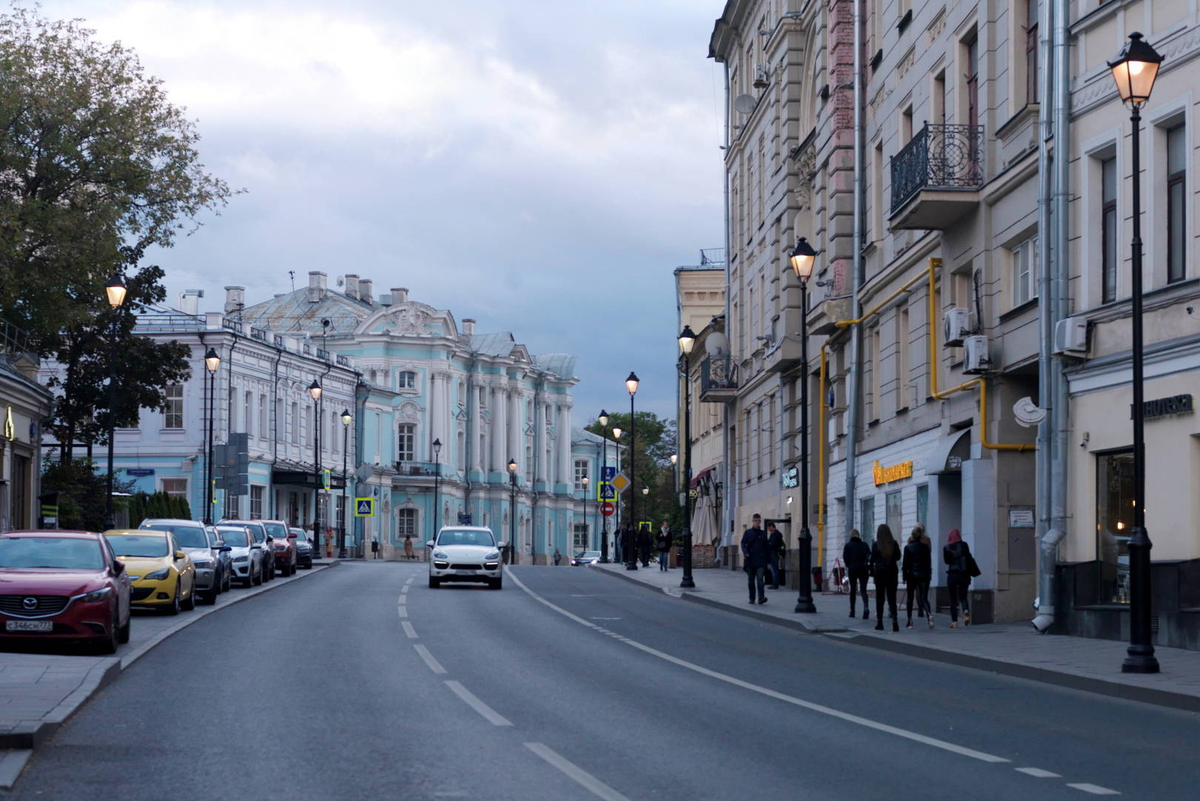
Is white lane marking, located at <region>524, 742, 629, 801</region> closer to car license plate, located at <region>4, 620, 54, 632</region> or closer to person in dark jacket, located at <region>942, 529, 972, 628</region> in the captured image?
car license plate, located at <region>4, 620, 54, 632</region>

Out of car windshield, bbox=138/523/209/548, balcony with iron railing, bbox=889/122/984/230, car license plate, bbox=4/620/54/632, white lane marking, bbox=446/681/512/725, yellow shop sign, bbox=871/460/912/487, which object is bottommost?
white lane marking, bbox=446/681/512/725

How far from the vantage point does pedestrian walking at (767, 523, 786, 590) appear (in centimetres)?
3381

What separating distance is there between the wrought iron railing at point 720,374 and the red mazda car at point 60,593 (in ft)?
118

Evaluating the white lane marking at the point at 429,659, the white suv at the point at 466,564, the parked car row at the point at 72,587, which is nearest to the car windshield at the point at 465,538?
the white suv at the point at 466,564

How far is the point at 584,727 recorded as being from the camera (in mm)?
12945

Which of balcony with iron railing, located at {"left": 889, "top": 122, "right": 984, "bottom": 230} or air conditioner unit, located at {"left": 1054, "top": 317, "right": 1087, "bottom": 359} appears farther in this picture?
balcony with iron railing, located at {"left": 889, "top": 122, "right": 984, "bottom": 230}

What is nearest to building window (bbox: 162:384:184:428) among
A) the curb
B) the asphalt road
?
the asphalt road

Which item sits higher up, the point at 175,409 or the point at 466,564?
the point at 175,409

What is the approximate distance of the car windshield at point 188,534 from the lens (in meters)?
32.8

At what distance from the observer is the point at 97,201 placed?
37.2 meters

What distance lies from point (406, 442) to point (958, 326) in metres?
83.2

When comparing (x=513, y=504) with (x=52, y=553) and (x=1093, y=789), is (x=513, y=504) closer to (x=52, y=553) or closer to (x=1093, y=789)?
(x=52, y=553)

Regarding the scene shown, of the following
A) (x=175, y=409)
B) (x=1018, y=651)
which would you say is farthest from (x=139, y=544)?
(x=175, y=409)

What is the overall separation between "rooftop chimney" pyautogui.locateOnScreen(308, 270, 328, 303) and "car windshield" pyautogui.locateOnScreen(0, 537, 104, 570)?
91799mm
